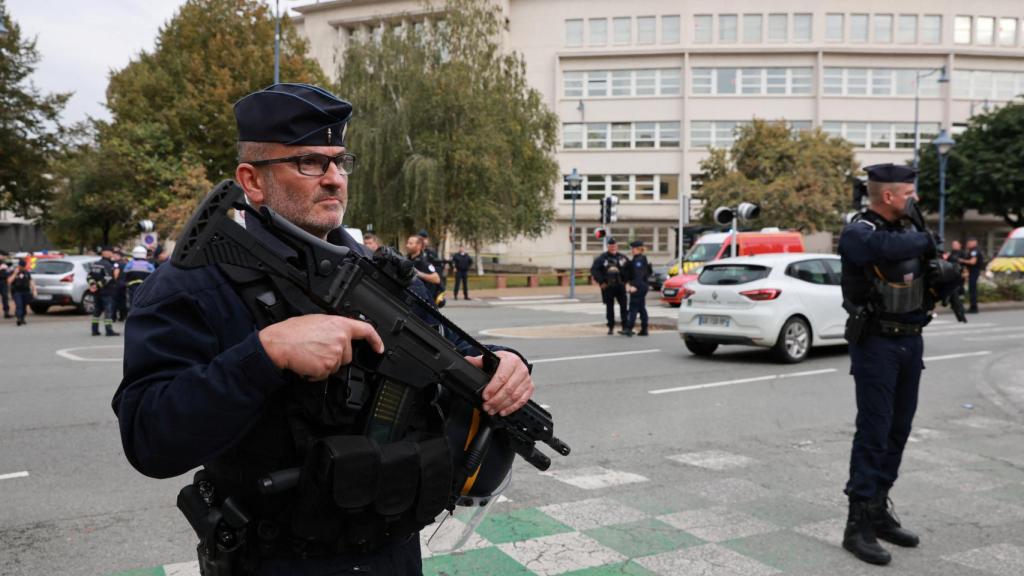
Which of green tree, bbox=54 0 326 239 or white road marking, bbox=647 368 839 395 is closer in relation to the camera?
white road marking, bbox=647 368 839 395

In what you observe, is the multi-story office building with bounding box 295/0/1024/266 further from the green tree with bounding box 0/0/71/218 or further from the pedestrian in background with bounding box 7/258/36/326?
the pedestrian in background with bounding box 7/258/36/326

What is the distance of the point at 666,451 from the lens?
21.3 feet

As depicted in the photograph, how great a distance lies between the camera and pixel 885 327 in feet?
14.5

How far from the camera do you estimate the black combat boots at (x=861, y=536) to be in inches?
164

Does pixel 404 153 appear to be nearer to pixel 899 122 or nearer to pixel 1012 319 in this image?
pixel 1012 319

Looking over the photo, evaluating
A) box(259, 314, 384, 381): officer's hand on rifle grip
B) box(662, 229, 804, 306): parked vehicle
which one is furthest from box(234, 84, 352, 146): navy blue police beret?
box(662, 229, 804, 306): parked vehicle

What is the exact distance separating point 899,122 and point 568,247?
78.4 ft

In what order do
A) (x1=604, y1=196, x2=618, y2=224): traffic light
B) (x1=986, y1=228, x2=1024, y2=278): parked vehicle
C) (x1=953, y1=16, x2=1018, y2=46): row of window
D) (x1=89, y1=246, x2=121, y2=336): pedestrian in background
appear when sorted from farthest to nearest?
(x1=953, y1=16, x2=1018, y2=46): row of window, (x1=604, y1=196, x2=618, y2=224): traffic light, (x1=986, y1=228, x2=1024, y2=278): parked vehicle, (x1=89, y1=246, x2=121, y2=336): pedestrian in background

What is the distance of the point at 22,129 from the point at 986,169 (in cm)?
5114

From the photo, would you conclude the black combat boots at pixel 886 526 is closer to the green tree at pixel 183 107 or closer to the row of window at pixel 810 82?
the green tree at pixel 183 107

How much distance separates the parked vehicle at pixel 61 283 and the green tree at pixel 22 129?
51.9 ft

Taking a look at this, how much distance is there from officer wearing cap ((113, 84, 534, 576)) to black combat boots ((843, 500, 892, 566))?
124 inches

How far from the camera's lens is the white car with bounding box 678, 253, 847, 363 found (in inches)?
465

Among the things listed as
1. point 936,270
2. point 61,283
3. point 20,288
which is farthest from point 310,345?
point 61,283
